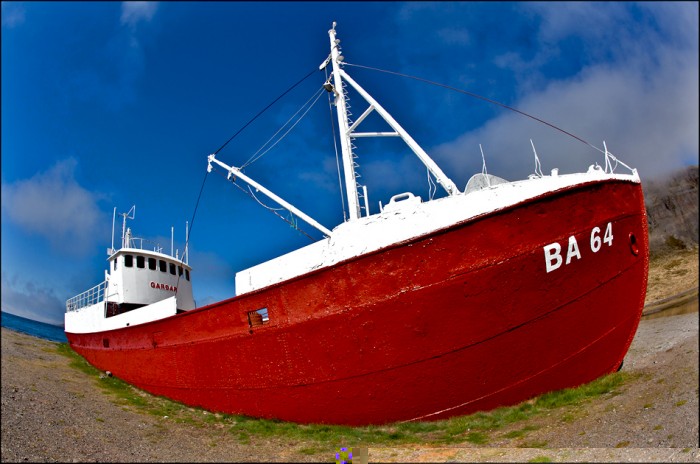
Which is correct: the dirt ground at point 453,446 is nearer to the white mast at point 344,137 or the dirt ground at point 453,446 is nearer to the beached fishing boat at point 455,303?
the beached fishing boat at point 455,303

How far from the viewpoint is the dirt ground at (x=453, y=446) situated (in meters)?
5.37

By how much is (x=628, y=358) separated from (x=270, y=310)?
9.75m

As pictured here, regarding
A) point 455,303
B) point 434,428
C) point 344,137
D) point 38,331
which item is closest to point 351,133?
point 344,137

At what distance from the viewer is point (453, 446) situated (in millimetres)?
6332

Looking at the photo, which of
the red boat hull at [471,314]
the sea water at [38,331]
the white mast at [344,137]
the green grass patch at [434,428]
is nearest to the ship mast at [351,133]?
the white mast at [344,137]

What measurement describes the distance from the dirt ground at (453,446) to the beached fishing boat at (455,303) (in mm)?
998

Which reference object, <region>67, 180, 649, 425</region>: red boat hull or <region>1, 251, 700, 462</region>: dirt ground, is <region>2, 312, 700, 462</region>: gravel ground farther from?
<region>67, 180, 649, 425</region>: red boat hull

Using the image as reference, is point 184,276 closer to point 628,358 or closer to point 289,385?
point 289,385

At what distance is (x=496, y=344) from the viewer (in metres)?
7.41

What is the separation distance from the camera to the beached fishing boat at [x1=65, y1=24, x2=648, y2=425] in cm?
736

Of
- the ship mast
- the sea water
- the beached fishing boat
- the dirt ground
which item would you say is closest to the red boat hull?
the beached fishing boat

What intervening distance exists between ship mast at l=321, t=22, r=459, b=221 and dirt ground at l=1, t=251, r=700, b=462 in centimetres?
530

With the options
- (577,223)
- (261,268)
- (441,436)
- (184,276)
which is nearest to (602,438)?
(441,436)

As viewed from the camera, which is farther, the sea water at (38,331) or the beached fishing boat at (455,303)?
the sea water at (38,331)
